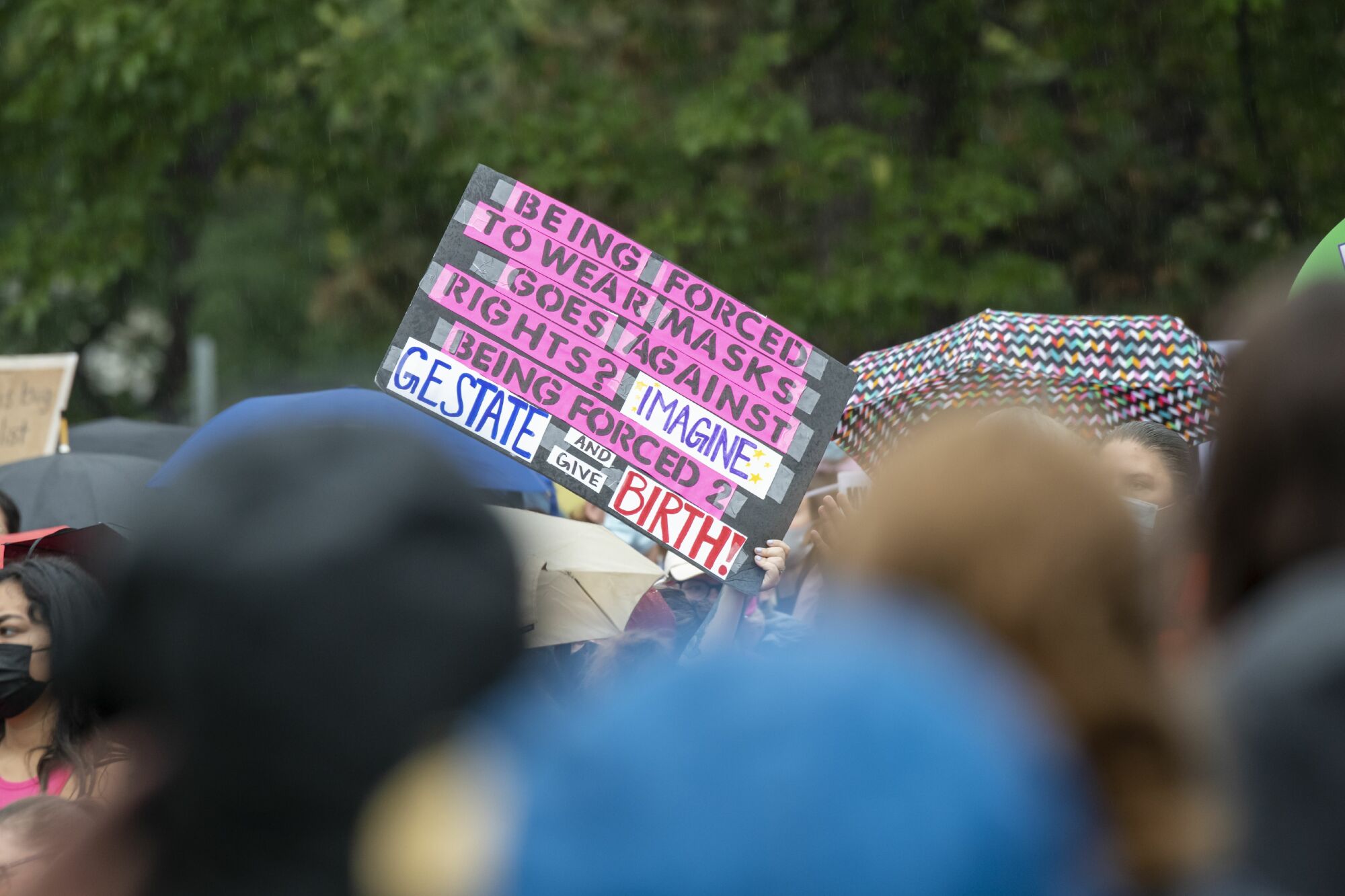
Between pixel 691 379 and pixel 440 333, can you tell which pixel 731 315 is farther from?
pixel 440 333

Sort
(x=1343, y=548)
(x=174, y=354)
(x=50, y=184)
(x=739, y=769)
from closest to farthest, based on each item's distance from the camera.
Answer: (x=739, y=769)
(x=1343, y=548)
(x=50, y=184)
(x=174, y=354)

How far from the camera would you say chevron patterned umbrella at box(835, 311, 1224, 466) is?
443 centimetres

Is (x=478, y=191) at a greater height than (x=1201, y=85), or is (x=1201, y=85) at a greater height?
(x=1201, y=85)

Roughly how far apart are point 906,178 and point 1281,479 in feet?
26.7

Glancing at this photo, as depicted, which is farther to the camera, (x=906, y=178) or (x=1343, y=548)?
(x=906, y=178)

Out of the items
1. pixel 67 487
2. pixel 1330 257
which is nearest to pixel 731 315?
pixel 1330 257

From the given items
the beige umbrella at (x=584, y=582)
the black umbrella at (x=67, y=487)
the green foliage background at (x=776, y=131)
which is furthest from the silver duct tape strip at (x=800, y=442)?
the green foliage background at (x=776, y=131)

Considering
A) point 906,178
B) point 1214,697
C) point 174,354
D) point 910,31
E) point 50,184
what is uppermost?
point 910,31

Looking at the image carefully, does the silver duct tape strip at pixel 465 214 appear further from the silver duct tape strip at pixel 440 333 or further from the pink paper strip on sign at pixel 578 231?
the silver duct tape strip at pixel 440 333

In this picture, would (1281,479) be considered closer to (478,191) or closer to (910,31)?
(478,191)

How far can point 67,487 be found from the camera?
20.1ft

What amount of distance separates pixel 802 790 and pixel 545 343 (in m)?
2.97

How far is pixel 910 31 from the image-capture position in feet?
33.1

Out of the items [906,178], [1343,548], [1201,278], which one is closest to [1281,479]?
[1343,548]
